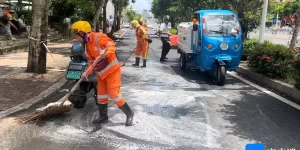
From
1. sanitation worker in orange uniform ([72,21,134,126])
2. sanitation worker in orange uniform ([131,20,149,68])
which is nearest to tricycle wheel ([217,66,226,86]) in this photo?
sanitation worker in orange uniform ([131,20,149,68])

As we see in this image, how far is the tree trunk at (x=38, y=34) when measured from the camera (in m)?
8.77

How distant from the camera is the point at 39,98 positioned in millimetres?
6883

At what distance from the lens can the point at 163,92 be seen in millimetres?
8141

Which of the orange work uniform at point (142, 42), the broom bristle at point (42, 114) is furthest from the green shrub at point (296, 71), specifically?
the orange work uniform at point (142, 42)

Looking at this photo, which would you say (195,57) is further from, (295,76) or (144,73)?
(295,76)

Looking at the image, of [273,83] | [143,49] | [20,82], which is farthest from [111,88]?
[143,49]

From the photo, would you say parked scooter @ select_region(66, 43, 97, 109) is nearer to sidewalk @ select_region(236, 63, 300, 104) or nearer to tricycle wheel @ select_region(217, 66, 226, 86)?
tricycle wheel @ select_region(217, 66, 226, 86)

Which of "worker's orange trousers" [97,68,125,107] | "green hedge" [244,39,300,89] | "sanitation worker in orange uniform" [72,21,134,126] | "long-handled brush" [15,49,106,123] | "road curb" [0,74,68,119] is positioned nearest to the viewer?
"sanitation worker in orange uniform" [72,21,134,126]

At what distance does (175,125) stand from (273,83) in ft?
13.9

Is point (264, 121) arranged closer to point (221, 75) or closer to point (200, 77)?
point (221, 75)

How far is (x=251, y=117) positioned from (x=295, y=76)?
8.00 ft

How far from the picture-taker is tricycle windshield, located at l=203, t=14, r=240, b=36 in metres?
9.85

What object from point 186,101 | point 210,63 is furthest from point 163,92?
point 210,63

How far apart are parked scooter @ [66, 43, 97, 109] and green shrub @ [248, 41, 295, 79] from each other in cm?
491
